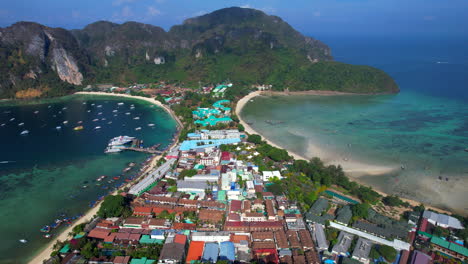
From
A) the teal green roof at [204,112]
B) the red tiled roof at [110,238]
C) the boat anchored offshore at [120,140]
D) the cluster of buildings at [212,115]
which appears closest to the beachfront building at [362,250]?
the red tiled roof at [110,238]

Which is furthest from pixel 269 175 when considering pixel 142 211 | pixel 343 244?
pixel 142 211

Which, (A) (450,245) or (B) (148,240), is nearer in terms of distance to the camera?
(A) (450,245)

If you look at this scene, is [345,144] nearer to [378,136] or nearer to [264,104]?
[378,136]

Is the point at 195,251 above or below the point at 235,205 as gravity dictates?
below

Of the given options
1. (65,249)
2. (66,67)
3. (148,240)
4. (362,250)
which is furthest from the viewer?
(66,67)

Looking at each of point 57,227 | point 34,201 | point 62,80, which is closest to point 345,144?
point 57,227

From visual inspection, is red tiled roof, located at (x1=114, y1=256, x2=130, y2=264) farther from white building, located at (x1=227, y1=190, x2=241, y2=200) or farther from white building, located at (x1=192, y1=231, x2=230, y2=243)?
white building, located at (x1=227, y1=190, x2=241, y2=200)

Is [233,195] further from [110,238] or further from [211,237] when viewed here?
[110,238]
